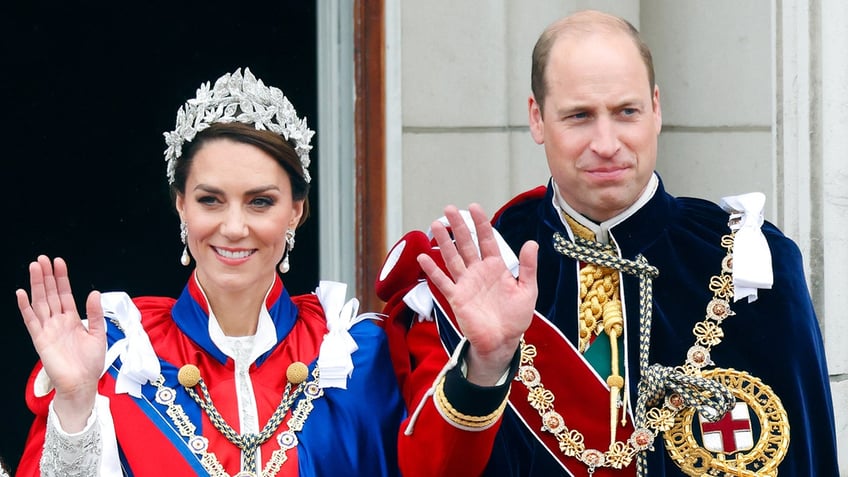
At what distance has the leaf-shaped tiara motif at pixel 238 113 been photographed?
3059 mm

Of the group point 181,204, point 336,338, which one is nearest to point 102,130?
point 181,204

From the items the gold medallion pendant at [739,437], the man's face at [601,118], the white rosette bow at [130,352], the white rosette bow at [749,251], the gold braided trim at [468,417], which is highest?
the man's face at [601,118]

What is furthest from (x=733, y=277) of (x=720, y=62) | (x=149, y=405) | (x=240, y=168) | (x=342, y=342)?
(x=720, y=62)

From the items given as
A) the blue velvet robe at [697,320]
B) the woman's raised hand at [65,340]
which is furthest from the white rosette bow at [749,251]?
the woman's raised hand at [65,340]

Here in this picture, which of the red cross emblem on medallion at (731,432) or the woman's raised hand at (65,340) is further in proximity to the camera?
the red cross emblem on medallion at (731,432)

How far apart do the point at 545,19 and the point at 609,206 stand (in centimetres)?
209

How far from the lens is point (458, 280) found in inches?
108

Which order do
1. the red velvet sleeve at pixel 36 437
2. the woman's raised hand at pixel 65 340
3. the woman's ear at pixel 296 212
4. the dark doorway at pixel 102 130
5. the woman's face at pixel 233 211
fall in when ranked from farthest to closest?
the dark doorway at pixel 102 130, the woman's ear at pixel 296 212, the woman's face at pixel 233 211, the red velvet sleeve at pixel 36 437, the woman's raised hand at pixel 65 340

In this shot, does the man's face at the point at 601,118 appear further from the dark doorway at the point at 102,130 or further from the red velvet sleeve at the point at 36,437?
the dark doorway at the point at 102,130

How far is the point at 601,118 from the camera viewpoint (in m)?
2.93

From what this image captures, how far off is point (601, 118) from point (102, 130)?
429 centimetres

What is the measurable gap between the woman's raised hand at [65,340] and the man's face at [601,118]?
105 centimetres

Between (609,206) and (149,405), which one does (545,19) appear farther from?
(149,405)

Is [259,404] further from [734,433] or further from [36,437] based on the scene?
[734,433]
